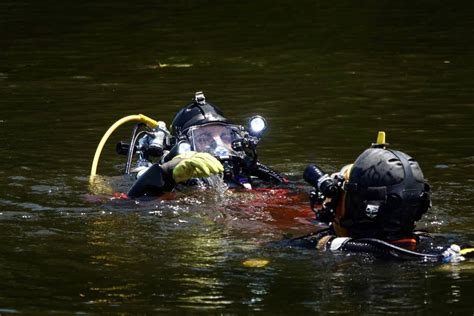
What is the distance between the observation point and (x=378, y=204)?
8500 mm

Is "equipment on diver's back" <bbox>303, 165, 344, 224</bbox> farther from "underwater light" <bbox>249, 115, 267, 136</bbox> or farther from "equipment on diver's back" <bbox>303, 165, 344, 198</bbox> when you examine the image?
"underwater light" <bbox>249, 115, 267, 136</bbox>

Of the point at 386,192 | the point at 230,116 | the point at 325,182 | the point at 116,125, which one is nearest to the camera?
the point at 386,192

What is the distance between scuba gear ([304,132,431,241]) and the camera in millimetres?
8492

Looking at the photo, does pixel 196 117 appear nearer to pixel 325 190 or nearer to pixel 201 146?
pixel 201 146

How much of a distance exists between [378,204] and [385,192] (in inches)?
3.5

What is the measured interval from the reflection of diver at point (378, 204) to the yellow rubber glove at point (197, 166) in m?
1.30

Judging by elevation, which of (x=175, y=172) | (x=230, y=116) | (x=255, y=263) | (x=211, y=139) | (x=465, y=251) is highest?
(x=211, y=139)

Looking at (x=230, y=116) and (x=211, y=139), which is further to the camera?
(x=230, y=116)

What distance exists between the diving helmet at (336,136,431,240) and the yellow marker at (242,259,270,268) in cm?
78

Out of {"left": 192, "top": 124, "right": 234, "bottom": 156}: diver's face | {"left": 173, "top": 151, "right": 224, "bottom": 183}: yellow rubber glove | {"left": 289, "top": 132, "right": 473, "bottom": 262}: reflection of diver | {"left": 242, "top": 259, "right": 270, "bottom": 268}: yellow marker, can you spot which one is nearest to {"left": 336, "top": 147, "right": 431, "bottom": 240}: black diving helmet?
{"left": 289, "top": 132, "right": 473, "bottom": 262}: reflection of diver

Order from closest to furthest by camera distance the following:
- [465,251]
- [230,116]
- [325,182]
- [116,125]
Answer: [325,182] → [465,251] → [116,125] → [230,116]

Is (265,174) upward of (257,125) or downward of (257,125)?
downward

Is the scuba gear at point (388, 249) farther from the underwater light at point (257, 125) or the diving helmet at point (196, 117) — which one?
the diving helmet at point (196, 117)

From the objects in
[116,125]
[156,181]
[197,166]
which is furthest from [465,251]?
[116,125]
